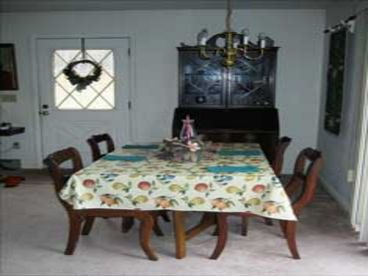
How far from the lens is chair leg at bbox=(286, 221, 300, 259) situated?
2.52 metres

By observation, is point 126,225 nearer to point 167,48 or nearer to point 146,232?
point 146,232

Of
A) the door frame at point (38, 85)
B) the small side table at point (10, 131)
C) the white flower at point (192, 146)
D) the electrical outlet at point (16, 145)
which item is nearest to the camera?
the white flower at point (192, 146)

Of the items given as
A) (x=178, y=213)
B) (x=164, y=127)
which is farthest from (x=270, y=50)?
(x=178, y=213)

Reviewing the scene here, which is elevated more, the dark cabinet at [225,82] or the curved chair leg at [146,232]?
the dark cabinet at [225,82]

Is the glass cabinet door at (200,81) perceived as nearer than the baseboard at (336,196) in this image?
No

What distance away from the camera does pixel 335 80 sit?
4059mm

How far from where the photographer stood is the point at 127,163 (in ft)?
8.74

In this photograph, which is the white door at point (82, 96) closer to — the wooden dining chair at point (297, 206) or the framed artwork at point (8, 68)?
the framed artwork at point (8, 68)

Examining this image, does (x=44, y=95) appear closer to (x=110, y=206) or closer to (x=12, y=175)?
(x=12, y=175)

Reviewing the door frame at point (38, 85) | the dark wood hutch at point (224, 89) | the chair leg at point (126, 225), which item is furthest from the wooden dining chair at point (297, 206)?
the door frame at point (38, 85)

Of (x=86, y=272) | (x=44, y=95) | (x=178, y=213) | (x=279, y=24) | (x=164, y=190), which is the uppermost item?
(x=279, y=24)

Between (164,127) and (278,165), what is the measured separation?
2.27 m

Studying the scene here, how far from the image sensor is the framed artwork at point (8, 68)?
16.8 ft

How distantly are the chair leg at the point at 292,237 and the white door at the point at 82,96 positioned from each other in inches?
124
